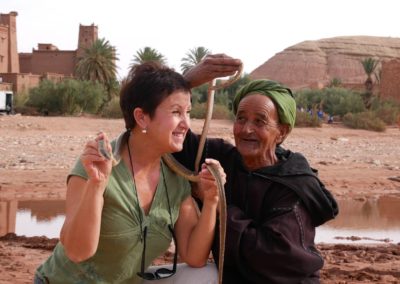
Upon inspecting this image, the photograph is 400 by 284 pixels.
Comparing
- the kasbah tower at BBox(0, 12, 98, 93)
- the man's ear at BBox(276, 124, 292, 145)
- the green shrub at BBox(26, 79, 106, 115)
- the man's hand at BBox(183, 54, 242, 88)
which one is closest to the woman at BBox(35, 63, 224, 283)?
the man's hand at BBox(183, 54, 242, 88)

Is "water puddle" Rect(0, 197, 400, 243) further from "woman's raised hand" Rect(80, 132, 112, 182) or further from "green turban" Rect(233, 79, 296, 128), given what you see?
"woman's raised hand" Rect(80, 132, 112, 182)

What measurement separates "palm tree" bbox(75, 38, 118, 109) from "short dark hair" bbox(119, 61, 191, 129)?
133ft

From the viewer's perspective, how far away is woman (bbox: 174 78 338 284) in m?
3.14

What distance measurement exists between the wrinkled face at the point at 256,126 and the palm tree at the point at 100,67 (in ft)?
132

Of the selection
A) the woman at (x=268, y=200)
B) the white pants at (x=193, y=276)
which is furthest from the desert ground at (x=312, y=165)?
the woman at (x=268, y=200)

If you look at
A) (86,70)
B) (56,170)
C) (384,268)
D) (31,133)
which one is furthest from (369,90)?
(384,268)

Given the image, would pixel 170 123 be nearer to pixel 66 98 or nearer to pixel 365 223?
pixel 365 223

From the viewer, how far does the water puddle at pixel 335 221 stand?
8539 mm

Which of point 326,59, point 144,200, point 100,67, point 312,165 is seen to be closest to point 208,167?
point 144,200

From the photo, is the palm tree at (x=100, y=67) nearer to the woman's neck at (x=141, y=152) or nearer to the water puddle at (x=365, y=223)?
the water puddle at (x=365, y=223)

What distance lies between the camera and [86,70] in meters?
44.7

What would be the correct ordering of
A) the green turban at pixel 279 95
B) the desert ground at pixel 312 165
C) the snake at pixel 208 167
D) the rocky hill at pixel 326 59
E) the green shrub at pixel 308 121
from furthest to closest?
the rocky hill at pixel 326 59
the green shrub at pixel 308 121
the desert ground at pixel 312 165
the green turban at pixel 279 95
the snake at pixel 208 167

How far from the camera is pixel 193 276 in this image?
129 inches

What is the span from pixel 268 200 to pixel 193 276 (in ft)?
1.74
